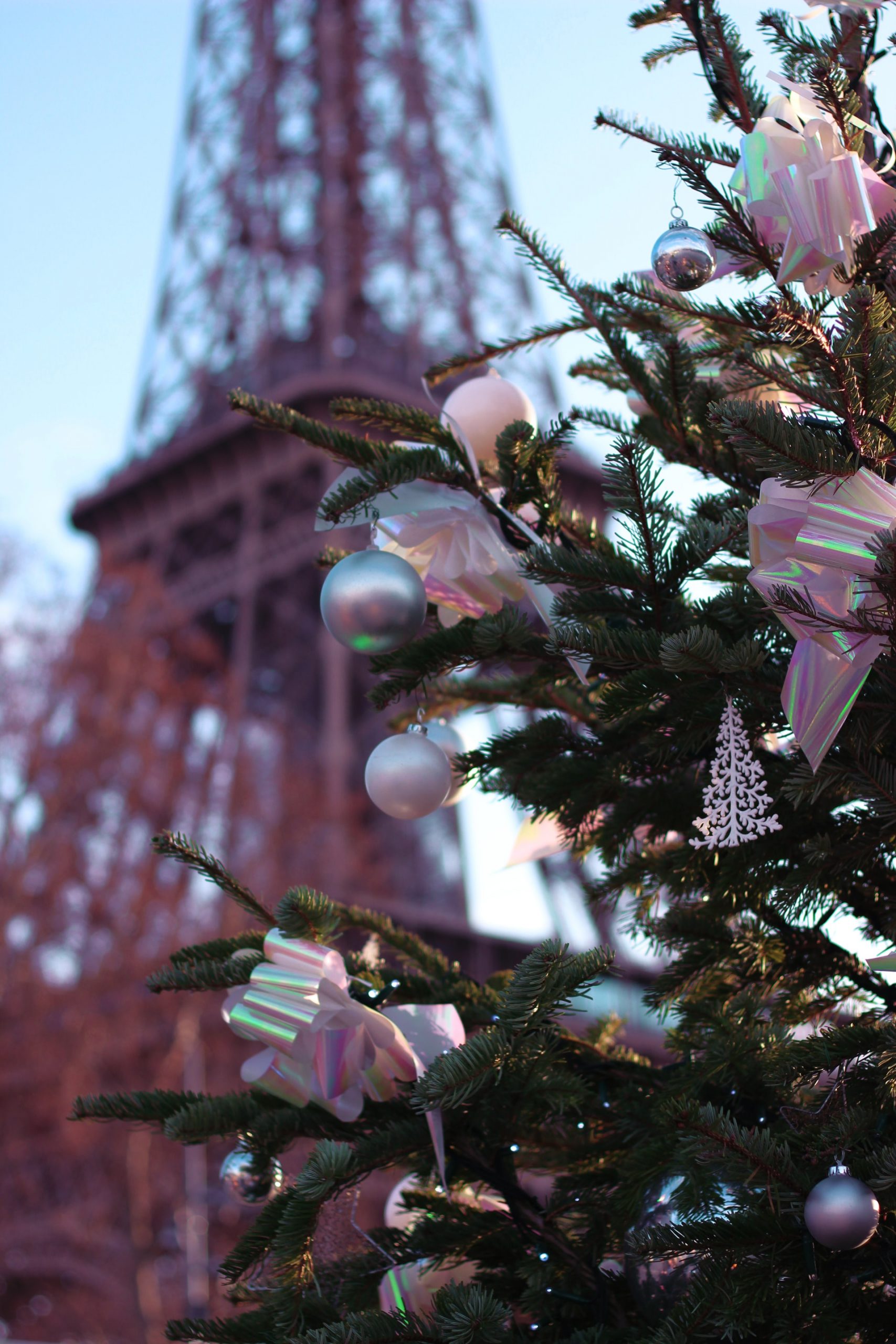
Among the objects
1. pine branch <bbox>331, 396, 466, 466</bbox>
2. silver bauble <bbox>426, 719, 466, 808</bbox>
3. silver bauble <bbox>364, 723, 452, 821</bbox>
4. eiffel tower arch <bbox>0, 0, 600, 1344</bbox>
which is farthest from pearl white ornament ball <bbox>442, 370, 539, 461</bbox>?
eiffel tower arch <bbox>0, 0, 600, 1344</bbox>

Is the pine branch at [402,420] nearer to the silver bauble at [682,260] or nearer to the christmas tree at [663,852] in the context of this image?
the christmas tree at [663,852]

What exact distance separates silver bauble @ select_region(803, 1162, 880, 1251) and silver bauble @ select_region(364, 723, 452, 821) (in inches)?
19.6

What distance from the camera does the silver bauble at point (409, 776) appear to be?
124 centimetres

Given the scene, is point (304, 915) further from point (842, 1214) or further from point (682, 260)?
point (682, 260)

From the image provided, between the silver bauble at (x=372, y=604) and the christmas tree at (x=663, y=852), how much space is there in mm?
67

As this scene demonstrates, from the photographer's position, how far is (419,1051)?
3.99 feet

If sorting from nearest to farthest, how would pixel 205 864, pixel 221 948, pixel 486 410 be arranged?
pixel 205 864, pixel 221 948, pixel 486 410

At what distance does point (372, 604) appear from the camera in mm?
1148

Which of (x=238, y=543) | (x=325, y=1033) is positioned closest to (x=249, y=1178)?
(x=325, y=1033)

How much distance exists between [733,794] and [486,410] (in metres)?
0.68

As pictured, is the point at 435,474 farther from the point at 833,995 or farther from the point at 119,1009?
the point at 119,1009

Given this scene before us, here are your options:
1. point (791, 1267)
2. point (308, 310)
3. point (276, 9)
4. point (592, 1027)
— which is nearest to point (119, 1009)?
point (592, 1027)

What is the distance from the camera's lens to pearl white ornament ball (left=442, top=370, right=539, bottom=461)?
154cm

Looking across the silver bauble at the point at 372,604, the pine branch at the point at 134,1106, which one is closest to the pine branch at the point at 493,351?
the silver bauble at the point at 372,604
